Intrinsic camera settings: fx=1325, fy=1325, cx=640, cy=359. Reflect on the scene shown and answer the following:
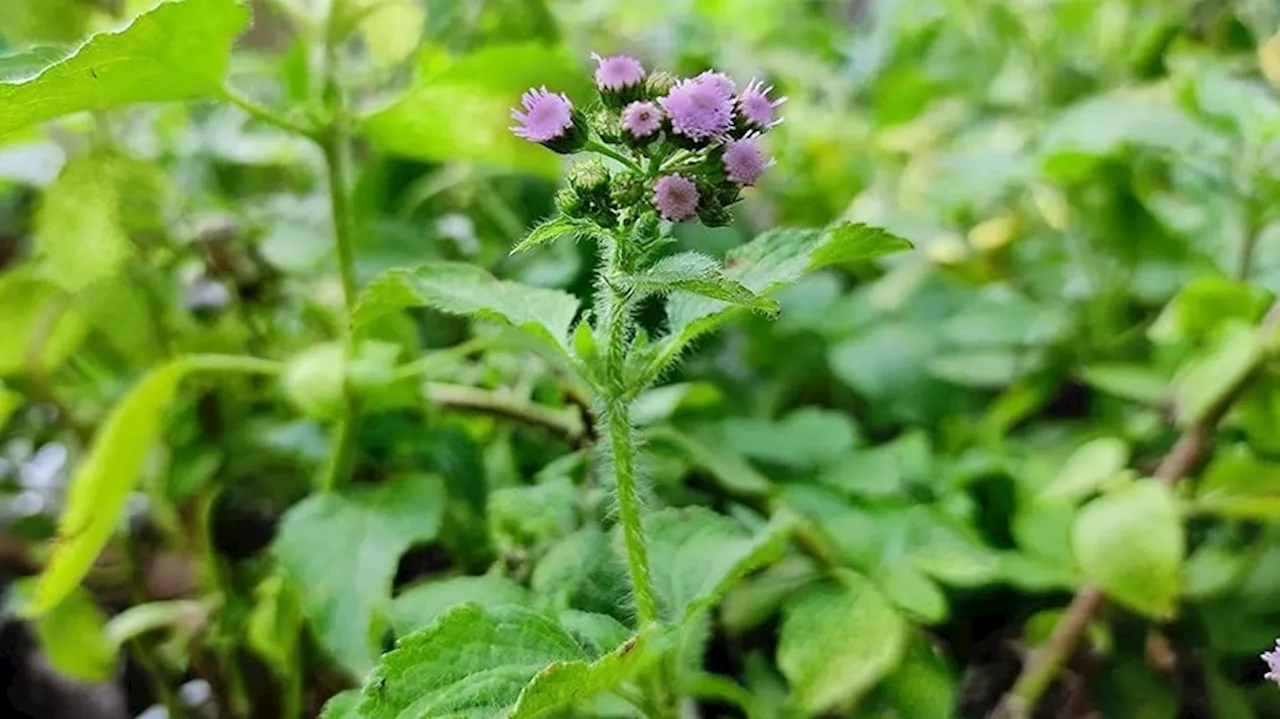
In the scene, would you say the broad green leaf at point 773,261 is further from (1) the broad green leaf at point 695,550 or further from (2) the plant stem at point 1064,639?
(2) the plant stem at point 1064,639

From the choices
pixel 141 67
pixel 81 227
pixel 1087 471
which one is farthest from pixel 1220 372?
pixel 81 227

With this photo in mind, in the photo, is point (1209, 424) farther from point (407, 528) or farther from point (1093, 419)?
point (407, 528)

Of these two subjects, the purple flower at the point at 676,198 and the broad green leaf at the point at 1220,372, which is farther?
the broad green leaf at the point at 1220,372

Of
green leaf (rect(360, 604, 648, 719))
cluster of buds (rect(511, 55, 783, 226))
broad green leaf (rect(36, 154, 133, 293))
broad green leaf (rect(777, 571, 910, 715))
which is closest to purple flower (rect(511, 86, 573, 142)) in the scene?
cluster of buds (rect(511, 55, 783, 226))

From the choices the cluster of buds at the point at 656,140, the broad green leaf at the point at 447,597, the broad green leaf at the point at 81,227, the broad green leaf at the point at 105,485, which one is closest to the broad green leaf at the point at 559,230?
the cluster of buds at the point at 656,140

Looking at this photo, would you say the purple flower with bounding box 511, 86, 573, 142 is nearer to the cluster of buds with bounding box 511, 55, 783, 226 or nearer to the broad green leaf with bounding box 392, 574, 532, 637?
the cluster of buds with bounding box 511, 55, 783, 226

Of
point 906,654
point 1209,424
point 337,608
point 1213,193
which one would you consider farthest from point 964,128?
point 337,608
